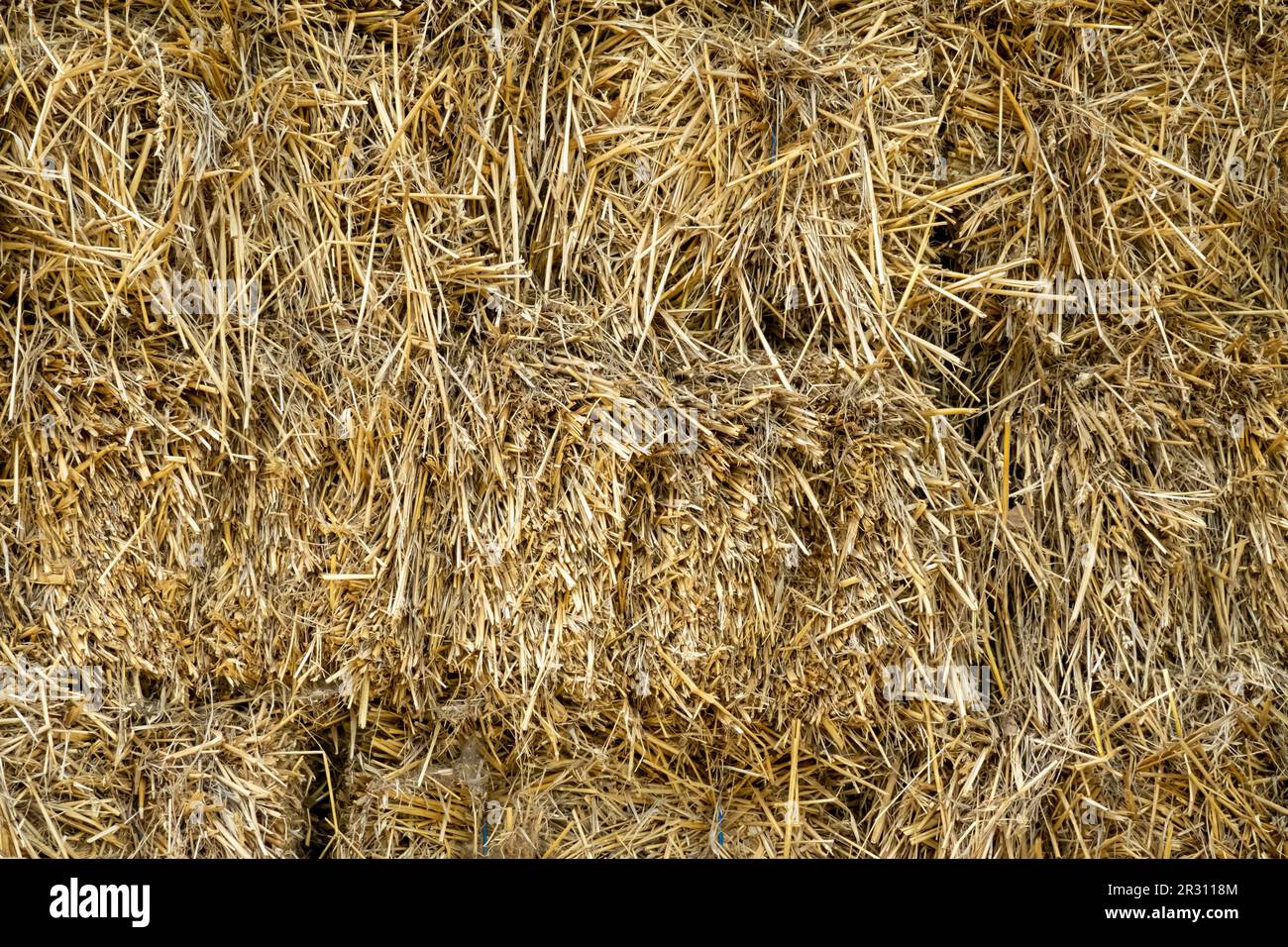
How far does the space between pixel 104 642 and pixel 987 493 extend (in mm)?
1746

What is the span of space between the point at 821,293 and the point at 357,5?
104 cm

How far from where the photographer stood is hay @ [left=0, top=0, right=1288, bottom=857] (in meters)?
1.81

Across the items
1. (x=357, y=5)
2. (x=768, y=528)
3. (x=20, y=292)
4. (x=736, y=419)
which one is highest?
(x=357, y=5)

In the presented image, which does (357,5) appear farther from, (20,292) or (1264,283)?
(1264,283)

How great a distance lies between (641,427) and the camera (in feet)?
5.80

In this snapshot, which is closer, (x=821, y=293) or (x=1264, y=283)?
(x=821, y=293)

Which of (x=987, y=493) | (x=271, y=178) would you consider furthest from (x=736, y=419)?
(x=271, y=178)

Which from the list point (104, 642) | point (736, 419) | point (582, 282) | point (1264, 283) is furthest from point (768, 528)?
point (104, 642)

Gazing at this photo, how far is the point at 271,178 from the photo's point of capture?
1854 mm

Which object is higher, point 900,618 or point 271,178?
point 271,178

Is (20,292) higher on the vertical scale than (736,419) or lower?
higher

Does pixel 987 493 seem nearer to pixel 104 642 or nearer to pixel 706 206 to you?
pixel 706 206

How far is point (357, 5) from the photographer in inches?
72.8

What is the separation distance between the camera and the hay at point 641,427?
5.93 ft
